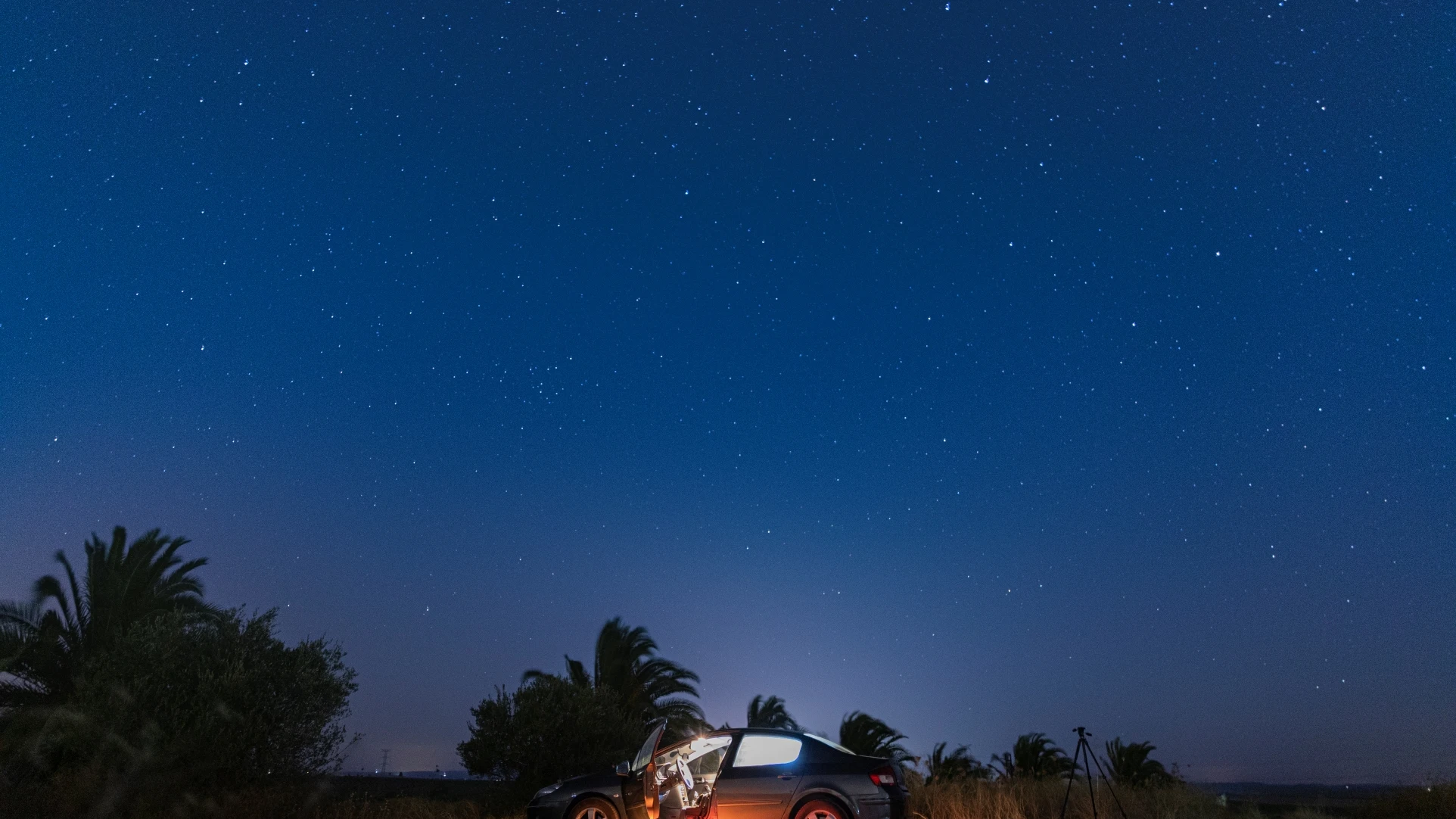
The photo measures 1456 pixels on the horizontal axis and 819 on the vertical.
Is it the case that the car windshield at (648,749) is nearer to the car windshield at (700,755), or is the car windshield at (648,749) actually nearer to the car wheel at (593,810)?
the car windshield at (700,755)

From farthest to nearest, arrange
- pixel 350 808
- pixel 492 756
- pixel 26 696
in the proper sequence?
pixel 26 696 < pixel 492 756 < pixel 350 808

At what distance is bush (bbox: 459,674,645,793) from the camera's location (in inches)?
894

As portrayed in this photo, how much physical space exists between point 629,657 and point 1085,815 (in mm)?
20060

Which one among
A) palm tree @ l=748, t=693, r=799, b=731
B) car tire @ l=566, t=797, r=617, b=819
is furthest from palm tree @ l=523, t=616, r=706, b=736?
car tire @ l=566, t=797, r=617, b=819

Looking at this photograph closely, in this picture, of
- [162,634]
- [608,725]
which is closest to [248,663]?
[162,634]

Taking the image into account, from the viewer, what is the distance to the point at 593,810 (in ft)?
44.1

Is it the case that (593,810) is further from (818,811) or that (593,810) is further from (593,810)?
(818,811)

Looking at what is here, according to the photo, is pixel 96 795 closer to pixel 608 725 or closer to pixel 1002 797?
pixel 608 725

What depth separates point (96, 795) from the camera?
52.3 feet

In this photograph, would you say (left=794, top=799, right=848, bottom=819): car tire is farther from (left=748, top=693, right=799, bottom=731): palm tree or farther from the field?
(left=748, top=693, right=799, bottom=731): palm tree

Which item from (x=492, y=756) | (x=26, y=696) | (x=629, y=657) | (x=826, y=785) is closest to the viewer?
(x=826, y=785)

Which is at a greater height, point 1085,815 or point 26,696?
point 26,696

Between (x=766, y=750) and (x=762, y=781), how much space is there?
417mm

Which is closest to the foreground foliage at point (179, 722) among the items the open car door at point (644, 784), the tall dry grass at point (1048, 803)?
the open car door at point (644, 784)
